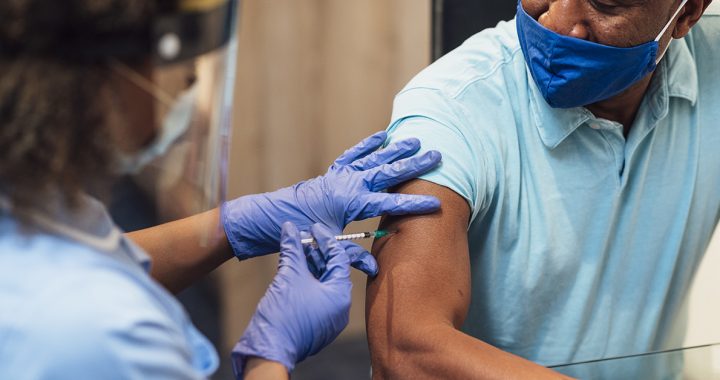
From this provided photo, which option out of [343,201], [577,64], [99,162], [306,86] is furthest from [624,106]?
[306,86]

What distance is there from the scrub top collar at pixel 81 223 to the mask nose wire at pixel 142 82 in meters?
0.14

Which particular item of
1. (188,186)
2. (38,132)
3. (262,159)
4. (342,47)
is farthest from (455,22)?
(38,132)

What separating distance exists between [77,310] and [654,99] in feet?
4.08

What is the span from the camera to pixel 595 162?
5.55 ft

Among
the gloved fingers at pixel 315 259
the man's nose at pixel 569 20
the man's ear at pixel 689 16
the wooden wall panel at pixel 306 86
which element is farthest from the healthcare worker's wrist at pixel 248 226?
the wooden wall panel at pixel 306 86

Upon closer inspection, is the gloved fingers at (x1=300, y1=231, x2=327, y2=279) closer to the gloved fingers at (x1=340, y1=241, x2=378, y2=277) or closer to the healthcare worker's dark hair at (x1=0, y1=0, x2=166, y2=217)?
the gloved fingers at (x1=340, y1=241, x2=378, y2=277)

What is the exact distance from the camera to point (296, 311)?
4.55ft

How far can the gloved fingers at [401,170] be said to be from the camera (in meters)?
1.54

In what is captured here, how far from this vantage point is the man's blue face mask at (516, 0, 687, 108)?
157 centimetres

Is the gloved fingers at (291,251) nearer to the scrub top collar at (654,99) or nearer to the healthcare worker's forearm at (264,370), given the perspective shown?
the healthcare worker's forearm at (264,370)

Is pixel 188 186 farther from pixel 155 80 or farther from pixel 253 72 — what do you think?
pixel 253 72

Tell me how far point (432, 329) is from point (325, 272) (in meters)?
0.21

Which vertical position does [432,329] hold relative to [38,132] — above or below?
below

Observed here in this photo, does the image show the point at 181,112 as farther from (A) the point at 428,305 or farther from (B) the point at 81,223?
(A) the point at 428,305
